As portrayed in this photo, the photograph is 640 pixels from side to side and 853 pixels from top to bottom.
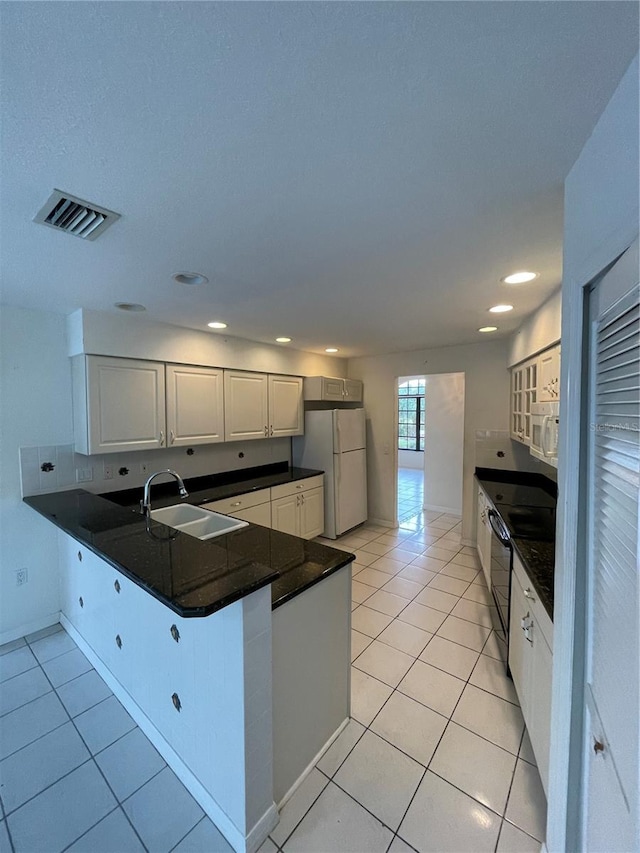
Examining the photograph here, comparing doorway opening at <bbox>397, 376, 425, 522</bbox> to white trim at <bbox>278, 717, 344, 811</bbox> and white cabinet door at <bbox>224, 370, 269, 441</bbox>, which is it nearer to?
white cabinet door at <bbox>224, 370, 269, 441</bbox>

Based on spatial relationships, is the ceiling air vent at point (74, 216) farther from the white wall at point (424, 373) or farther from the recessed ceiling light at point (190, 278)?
the white wall at point (424, 373)

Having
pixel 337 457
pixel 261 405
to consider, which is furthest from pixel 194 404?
pixel 337 457

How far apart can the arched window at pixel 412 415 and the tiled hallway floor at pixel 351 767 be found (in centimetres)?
650

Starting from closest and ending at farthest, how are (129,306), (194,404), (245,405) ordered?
(129,306), (194,404), (245,405)

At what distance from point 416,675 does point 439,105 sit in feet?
8.57

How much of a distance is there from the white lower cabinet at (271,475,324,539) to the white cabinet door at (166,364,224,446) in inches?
36.5

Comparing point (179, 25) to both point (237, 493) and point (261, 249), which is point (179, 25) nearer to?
point (261, 249)

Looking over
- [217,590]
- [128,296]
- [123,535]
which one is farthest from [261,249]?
[123,535]

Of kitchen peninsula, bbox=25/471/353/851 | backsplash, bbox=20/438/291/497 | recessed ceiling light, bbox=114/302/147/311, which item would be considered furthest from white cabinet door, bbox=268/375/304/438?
kitchen peninsula, bbox=25/471/353/851

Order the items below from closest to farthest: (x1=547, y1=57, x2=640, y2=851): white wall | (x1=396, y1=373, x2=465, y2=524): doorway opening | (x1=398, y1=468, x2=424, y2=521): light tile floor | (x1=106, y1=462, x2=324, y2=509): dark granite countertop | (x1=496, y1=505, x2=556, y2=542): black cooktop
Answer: (x1=547, y1=57, x2=640, y2=851): white wall
(x1=496, y1=505, x2=556, y2=542): black cooktop
(x1=106, y1=462, x2=324, y2=509): dark granite countertop
(x1=396, y1=373, x2=465, y2=524): doorway opening
(x1=398, y1=468, x2=424, y2=521): light tile floor

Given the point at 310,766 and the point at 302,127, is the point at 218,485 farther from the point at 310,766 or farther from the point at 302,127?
the point at 302,127

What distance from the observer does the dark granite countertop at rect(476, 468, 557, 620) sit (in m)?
1.48

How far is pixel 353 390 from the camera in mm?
4629

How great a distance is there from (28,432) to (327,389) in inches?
114
